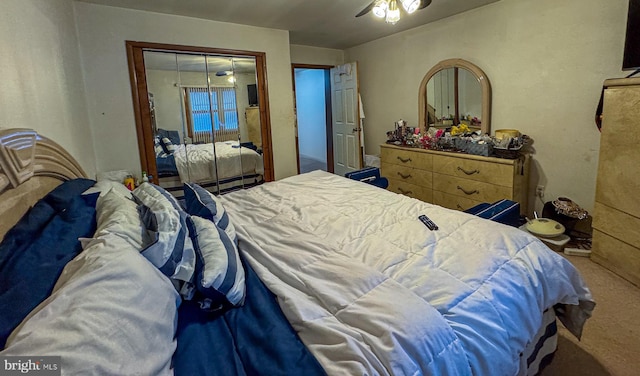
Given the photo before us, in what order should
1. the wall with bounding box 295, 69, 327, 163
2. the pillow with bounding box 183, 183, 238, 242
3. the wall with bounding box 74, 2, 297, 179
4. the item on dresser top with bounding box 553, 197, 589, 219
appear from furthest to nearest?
the wall with bounding box 295, 69, 327, 163 → the wall with bounding box 74, 2, 297, 179 → the item on dresser top with bounding box 553, 197, 589, 219 → the pillow with bounding box 183, 183, 238, 242

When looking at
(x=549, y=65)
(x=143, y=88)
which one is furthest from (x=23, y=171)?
(x=549, y=65)

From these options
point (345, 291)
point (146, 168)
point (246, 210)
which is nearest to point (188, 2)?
point (146, 168)

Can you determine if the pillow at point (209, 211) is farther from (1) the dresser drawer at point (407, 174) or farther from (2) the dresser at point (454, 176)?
(1) the dresser drawer at point (407, 174)

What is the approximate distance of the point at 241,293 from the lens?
1106 millimetres

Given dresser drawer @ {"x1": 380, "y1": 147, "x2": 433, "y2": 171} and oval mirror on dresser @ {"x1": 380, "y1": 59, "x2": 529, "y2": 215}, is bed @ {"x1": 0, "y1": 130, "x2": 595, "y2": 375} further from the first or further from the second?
dresser drawer @ {"x1": 380, "y1": 147, "x2": 433, "y2": 171}

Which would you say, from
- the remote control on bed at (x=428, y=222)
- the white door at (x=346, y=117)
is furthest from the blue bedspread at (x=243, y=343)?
the white door at (x=346, y=117)

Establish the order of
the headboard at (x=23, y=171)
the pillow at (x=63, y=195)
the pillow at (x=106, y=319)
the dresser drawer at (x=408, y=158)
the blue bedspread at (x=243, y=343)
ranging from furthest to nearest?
the dresser drawer at (x=408, y=158) → the pillow at (x=63, y=195) → the headboard at (x=23, y=171) → the blue bedspread at (x=243, y=343) → the pillow at (x=106, y=319)

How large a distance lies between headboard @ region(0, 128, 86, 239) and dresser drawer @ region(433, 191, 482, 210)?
3302 millimetres

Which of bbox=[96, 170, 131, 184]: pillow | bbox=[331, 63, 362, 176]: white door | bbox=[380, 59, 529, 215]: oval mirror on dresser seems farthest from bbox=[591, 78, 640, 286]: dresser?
bbox=[96, 170, 131, 184]: pillow

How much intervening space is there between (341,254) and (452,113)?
10.5 feet

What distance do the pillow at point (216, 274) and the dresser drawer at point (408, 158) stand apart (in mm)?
2919

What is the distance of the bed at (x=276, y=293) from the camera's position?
0.73m

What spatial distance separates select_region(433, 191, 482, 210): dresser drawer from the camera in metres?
3.25

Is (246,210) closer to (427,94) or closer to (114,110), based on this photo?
(114,110)
